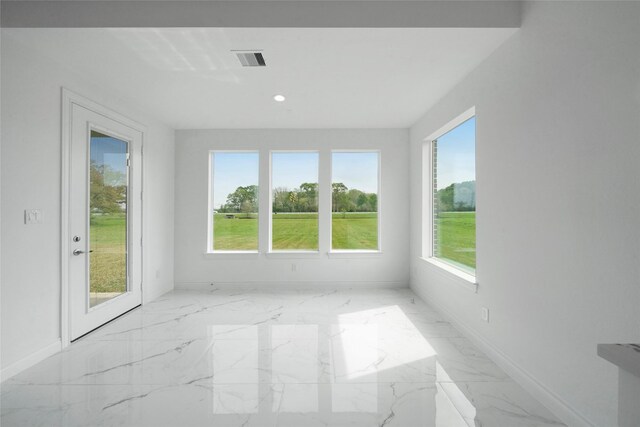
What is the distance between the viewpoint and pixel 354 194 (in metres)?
5.20

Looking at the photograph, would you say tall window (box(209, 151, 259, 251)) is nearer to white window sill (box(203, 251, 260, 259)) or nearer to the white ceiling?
white window sill (box(203, 251, 260, 259))

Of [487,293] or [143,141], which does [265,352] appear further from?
[143,141]

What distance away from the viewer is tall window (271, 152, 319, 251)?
5.20 metres

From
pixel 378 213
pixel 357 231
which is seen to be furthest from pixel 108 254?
pixel 378 213

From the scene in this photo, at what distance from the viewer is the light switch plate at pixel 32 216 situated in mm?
2535

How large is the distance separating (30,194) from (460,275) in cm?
394

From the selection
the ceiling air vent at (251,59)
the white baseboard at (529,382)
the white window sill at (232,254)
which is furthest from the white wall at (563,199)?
the white window sill at (232,254)

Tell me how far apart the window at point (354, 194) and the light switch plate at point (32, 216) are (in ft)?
11.8

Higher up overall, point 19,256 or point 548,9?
point 548,9

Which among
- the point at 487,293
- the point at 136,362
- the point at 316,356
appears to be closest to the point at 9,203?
the point at 136,362

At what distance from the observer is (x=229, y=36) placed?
240cm

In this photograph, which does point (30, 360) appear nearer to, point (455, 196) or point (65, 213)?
point (65, 213)

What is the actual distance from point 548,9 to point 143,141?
171 inches

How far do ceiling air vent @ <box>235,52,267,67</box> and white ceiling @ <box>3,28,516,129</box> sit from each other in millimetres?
58
